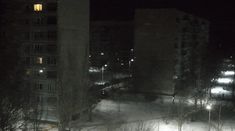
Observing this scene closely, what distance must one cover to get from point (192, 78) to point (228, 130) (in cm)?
1288

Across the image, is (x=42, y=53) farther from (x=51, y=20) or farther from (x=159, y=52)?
(x=159, y=52)

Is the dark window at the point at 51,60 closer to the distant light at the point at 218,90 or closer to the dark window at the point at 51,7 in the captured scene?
the dark window at the point at 51,7

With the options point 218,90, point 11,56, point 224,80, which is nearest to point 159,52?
point 218,90

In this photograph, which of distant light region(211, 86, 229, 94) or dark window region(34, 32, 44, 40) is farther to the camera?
distant light region(211, 86, 229, 94)

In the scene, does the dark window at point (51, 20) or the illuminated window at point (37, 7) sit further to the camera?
the illuminated window at point (37, 7)

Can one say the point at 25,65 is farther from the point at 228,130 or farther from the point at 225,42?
the point at 225,42

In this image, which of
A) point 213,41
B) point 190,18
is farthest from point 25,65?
point 213,41

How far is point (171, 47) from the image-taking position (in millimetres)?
35688

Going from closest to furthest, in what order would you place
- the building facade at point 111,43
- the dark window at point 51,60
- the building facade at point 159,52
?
1. the dark window at point 51,60
2. the building facade at point 159,52
3. the building facade at point 111,43

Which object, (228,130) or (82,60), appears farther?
(82,60)

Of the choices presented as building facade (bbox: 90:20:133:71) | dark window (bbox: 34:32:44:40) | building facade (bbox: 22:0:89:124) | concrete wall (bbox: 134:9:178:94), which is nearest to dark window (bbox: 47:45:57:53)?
building facade (bbox: 22:0:89:124)

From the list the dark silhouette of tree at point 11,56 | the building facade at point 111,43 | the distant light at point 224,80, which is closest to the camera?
the dark silhouette of tree at point 11,56

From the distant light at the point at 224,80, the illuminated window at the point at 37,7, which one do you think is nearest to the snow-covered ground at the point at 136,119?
the illuminated window at the point at 37,7

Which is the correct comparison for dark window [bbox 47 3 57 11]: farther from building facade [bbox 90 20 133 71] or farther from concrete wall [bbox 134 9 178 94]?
building facade [bbox 90 20 133 71]
